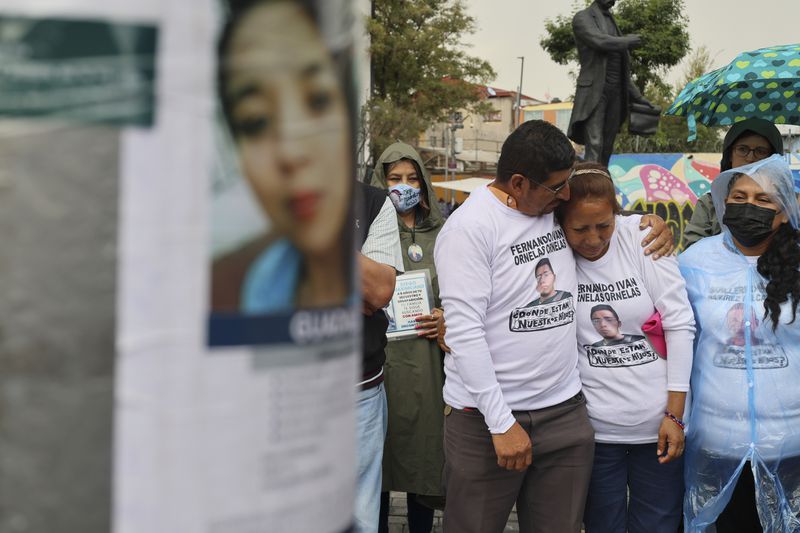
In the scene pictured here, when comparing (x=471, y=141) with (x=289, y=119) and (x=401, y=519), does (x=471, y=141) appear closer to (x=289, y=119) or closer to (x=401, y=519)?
(x=401, y=519)

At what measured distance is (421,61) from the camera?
113 ft

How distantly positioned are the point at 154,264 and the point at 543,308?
2.48m

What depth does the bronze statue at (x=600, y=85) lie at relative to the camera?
6.72m

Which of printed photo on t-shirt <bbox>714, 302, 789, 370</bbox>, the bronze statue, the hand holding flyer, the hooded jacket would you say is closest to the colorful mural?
the bronze statue

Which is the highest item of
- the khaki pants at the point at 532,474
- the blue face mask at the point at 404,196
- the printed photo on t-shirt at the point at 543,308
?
the blue face mask at the point at 404,196

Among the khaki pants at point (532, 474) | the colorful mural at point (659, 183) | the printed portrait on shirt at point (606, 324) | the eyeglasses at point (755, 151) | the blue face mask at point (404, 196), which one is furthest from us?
the colorful mural at point (659, 183)

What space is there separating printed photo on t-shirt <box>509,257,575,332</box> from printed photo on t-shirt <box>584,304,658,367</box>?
280 millimetres

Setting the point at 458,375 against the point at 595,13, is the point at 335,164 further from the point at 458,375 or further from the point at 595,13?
the point at 595,13

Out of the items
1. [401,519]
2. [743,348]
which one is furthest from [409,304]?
[401,519]

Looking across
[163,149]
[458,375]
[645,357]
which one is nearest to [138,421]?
[163,149]

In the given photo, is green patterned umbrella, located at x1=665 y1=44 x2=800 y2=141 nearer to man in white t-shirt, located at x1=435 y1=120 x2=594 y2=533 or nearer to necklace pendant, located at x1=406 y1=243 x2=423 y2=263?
necklace pendant, located at x1=406 y1=243 x2=423 y2=263

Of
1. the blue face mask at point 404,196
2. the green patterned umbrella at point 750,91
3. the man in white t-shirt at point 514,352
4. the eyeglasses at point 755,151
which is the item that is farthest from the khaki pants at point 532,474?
the green patterned umbrella at point 750,91

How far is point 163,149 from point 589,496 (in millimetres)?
3254

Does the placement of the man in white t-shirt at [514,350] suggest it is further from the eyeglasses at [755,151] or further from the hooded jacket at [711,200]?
the eyeglasses at [755,151]
